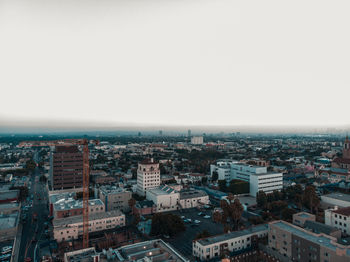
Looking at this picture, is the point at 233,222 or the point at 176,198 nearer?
the point at 233,222

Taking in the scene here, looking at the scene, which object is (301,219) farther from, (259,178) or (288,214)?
(259,178)

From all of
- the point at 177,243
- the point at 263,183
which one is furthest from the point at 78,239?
the point at 263,183

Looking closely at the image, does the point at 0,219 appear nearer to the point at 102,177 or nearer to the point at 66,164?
the point at 66,164

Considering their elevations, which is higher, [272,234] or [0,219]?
[272,234]

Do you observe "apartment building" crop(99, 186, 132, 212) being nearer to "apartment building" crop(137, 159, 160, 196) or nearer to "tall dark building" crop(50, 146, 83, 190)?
"apartment building" crop(137, 159, 160, 196)

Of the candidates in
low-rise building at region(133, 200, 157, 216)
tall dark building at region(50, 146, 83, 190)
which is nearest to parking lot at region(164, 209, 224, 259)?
low-rise building at region(133, 200, 157, 216)

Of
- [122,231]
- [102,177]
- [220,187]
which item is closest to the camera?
[122,231]
